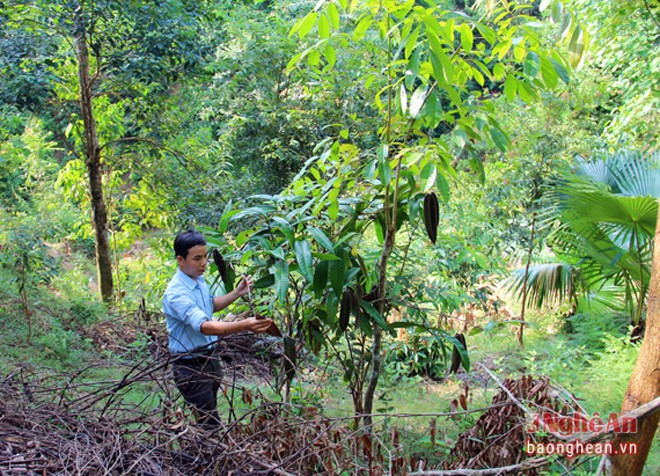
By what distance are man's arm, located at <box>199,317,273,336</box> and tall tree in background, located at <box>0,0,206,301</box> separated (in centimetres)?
376

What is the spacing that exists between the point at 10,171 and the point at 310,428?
5.23m

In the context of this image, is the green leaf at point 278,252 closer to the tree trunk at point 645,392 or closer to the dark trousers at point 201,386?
the dark trousers at point 201,386

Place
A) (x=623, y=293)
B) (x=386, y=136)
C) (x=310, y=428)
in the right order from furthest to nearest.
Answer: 1. (x=623, y=293)
2. (x=386, y=136)
3. (x=310, y=428)

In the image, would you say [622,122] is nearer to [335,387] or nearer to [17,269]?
[335,387]

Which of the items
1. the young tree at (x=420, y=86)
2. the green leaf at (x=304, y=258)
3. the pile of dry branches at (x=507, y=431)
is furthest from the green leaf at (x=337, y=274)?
the pile of dry branches at (x=507, y=431)

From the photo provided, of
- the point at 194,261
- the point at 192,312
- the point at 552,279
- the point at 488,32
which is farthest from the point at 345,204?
the point at 552,279

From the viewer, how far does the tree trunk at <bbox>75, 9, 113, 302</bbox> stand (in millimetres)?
6449

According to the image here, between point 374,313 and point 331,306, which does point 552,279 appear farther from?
point 331,306

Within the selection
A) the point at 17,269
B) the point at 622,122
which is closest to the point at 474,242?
the point at 622,122

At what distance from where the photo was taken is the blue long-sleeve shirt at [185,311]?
9.29 feet

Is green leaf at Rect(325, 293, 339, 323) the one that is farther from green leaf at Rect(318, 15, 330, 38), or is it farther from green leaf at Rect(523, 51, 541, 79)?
green leaf at Rect(523, 51, 541, 79)

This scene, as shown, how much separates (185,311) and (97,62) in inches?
186

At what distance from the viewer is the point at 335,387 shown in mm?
4863

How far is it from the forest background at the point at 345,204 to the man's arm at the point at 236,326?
225mm
